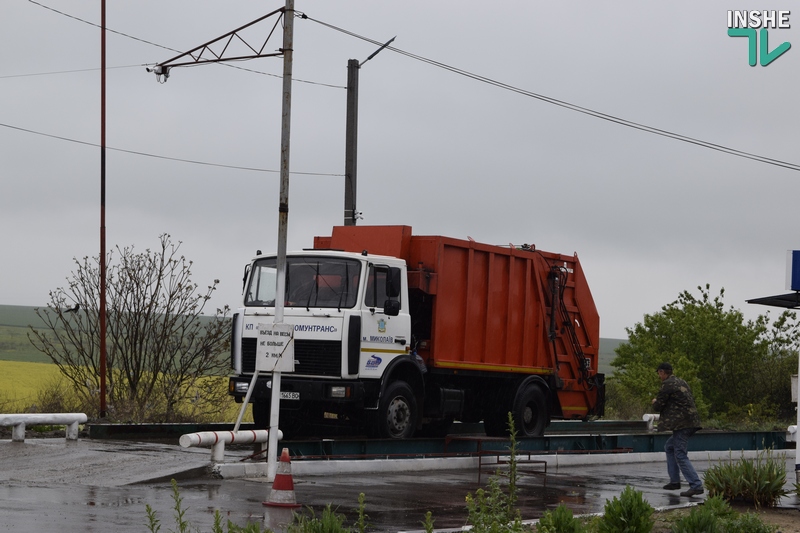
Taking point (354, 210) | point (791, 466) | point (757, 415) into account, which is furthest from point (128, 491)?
point (757, 415)

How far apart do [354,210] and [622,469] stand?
7.17 m

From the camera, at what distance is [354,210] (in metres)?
22.5

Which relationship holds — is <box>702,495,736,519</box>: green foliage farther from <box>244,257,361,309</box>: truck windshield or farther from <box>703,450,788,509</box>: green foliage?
<box>244,257,361,309</box>: truck windshield

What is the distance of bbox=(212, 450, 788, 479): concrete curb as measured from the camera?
46.0ft

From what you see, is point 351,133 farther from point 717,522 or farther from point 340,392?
point 717,522

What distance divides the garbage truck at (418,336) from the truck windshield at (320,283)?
1cm

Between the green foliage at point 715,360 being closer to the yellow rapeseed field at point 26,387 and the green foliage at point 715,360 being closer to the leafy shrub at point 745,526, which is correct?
the yellow rapeseed field at point 26,387

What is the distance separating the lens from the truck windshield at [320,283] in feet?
57.1

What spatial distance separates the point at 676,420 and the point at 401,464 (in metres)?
3.67

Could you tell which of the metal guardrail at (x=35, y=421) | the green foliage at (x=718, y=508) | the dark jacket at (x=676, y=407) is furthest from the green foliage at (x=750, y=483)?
the metal guardrail at (x=35, y=421)

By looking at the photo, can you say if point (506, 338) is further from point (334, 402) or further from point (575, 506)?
point (575, 506)

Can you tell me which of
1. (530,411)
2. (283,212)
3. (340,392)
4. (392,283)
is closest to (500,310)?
(530,411)

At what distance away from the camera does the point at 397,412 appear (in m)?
17.8

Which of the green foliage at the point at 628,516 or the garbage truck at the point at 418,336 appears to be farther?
the garbage truck at the point at 418,336
